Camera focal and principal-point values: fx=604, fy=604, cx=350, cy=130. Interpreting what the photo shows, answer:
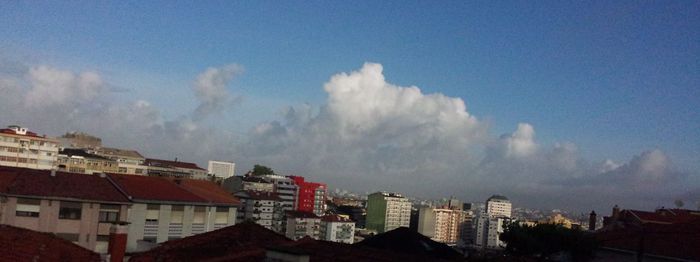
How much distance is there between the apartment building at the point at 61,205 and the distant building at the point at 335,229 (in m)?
84.1

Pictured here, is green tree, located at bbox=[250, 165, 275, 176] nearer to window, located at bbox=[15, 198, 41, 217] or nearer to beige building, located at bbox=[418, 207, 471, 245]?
beige building, located at bbox=[418, 207, 471, 245]

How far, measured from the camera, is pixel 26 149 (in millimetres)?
102812

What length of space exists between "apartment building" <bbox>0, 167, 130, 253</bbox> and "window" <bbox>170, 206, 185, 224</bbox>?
3.28 meters

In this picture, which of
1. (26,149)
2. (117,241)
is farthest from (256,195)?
(117,241)

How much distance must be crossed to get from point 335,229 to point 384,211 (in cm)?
6239

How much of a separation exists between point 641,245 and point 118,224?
20019mm

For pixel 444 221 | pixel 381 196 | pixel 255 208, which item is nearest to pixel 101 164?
pixel 255 208

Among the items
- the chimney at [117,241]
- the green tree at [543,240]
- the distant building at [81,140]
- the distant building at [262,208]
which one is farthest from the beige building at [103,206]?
the distant building at [81,140]

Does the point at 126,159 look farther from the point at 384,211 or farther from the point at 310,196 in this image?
the point at 384,211

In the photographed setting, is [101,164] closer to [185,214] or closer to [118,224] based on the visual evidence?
[185,214]

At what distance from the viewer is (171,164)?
126812 mm

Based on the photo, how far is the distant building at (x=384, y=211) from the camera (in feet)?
604

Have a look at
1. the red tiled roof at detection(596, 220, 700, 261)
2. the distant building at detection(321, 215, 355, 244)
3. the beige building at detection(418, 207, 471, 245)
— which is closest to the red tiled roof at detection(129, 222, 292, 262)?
the red tiled roof at detection(596, 220, 700, 261)

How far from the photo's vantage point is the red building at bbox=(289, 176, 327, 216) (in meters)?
153
